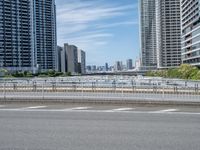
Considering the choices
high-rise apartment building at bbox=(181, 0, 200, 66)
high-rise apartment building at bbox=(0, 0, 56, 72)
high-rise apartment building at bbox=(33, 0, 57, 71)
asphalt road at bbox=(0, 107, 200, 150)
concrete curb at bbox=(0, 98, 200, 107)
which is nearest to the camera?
asphalt road at bbox=(0, 107, 200, 150)

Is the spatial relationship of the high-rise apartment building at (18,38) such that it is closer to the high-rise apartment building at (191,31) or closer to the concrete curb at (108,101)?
the high-rise apartment building at (191,31)

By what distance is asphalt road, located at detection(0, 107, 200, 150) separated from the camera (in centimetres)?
940

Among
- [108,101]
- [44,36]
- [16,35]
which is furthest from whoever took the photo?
[44,36]

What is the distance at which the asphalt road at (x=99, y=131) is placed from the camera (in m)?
9.40

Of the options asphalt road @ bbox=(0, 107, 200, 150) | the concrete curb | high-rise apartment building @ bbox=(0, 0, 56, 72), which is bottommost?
asphalt road @ bbox=(0, 107, 200, 150)

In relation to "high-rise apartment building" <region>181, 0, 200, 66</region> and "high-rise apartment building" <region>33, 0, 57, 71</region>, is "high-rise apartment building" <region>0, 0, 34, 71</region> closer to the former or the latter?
"high-rise apartment building" <region>33, 0, 57, 71</region>

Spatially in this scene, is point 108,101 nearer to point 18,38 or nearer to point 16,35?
point 18,38

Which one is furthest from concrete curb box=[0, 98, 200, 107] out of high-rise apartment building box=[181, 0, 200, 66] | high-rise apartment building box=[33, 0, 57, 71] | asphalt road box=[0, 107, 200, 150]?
high-rise apartment building box=[33, 0, 57, 71]

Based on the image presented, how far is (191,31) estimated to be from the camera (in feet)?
504

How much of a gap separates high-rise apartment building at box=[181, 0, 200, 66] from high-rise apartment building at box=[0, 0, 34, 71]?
6688cm

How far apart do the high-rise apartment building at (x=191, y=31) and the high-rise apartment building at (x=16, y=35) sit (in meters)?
66.9

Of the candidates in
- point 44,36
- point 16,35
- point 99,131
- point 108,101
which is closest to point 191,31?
Result: point 16,35

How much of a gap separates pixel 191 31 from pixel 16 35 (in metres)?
71.8

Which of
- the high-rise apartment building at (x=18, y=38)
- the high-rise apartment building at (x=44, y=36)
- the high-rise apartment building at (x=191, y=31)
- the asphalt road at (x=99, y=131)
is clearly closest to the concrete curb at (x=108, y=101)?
the asphalt road at (x=99, y=131)
